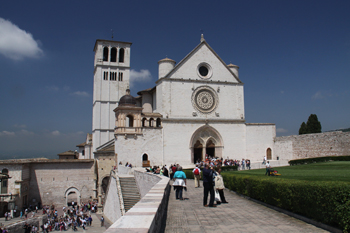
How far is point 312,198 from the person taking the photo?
7801mm

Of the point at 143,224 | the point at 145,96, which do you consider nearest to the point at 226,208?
the point at 143,224

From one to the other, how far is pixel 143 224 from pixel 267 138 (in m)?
37.5

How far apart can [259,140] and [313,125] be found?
904 inches

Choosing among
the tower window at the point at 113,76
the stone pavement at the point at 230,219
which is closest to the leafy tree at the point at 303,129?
the tower window at the point at 113,76

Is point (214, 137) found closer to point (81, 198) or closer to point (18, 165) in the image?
point (81, 198)

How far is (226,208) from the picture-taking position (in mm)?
10172

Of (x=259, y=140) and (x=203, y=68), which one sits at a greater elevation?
(x=203, y=68)

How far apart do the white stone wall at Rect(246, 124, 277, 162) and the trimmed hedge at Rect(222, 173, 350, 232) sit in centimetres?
2759

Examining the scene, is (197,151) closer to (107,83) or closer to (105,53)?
(107,83)

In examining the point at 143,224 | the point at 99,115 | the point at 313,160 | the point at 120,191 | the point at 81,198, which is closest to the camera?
the point at 143,224

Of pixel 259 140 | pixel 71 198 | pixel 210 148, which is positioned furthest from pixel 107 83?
pixel 259 140

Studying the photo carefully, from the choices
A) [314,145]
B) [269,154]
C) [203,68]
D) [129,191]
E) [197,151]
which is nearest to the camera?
[129,191]

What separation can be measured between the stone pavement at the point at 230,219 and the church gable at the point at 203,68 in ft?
88.3

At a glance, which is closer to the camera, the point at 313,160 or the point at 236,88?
the point at 313,160
